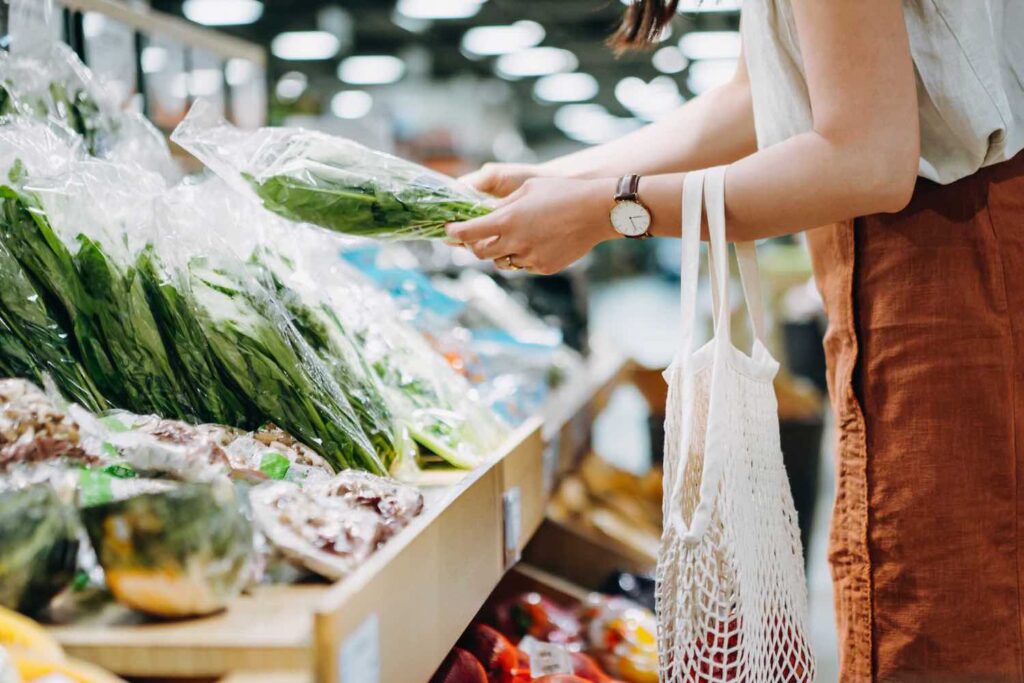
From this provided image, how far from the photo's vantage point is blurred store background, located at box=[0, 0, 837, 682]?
233cm

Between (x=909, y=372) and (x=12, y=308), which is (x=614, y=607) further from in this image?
(x=12, y=308)

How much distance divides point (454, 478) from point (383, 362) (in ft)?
1.03

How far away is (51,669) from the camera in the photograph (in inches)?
27.2

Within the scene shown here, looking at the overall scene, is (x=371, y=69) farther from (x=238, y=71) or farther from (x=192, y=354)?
(x=192, y=354)

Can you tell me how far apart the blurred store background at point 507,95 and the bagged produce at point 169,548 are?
833 mm

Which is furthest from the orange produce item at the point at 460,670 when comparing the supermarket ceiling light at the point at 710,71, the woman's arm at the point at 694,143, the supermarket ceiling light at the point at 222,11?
the supermarket ceiling light at the point at 710,71

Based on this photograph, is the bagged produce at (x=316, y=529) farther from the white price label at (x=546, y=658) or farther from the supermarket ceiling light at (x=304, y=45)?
the supermarket ceiling light at (x=304, y=45)

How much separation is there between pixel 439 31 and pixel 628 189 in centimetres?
1211

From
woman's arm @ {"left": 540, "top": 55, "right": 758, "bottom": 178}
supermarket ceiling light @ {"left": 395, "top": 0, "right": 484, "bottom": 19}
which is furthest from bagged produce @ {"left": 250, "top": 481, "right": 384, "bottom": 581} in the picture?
supermarket ceiling light @ {"left": 395, "top": 0, "right": 484, "bottom": 19}

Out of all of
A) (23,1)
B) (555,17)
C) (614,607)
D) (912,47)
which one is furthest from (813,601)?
(555,17)

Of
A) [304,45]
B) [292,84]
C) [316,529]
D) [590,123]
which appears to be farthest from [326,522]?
[590,123]

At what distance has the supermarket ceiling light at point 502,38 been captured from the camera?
12273 mm

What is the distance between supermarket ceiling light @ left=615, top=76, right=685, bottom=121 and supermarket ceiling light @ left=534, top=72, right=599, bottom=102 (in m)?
0.53

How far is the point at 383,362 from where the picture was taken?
5.11ft
